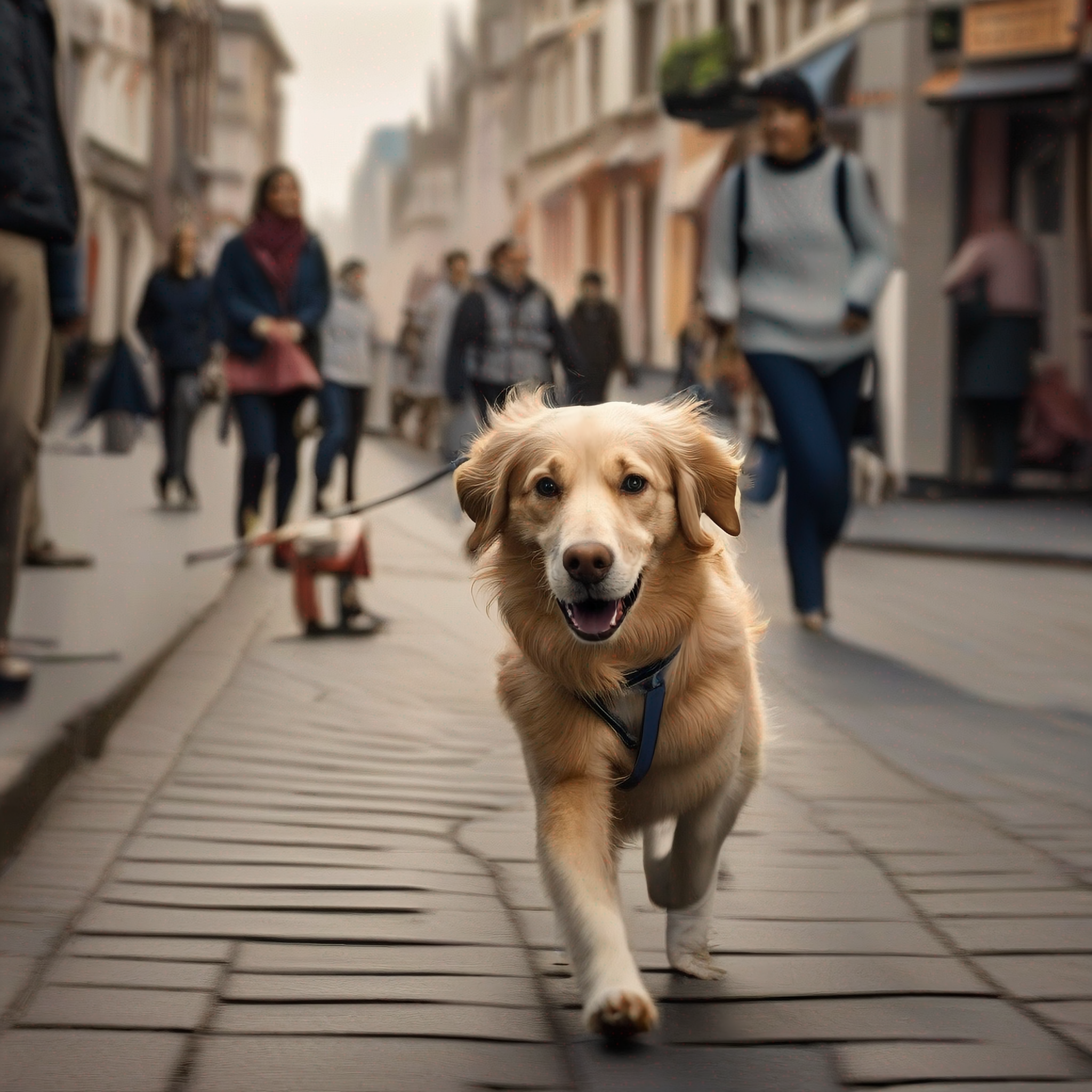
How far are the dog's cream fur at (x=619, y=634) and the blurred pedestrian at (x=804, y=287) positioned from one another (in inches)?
177

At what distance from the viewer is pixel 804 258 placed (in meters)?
8.27

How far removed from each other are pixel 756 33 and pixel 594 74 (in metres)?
17.3

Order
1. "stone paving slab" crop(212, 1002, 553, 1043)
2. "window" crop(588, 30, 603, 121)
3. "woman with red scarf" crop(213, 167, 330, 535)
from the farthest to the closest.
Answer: "window" crop(588, 30, 603, 121) < "woman with red scarf" crop(213, 167, 330, 535) < "stone paving slab" crop(212, 1002, 553, 1043)

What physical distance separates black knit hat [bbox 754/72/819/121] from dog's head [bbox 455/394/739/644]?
4.62 metres

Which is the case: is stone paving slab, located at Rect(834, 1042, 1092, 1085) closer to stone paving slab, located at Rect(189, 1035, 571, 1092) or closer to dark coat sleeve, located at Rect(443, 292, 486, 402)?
stone paving slab, located at Rect(189, 1035, 571, 1092)

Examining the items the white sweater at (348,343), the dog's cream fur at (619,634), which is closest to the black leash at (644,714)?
the dog's cream fur at (619,634)

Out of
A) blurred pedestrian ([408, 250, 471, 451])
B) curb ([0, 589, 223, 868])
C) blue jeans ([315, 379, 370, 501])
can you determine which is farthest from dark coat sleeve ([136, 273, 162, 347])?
curb ([0, 589, 223, 868])

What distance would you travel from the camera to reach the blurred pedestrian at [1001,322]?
16.9m

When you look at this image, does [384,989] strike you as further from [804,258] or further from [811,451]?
[804,258]

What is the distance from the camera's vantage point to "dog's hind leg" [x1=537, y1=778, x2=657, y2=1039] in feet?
10.1

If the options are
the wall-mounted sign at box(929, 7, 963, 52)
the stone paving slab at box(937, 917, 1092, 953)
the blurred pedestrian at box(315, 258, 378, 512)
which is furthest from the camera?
the wall-mounted sign at box(929, 7, 963, 52)

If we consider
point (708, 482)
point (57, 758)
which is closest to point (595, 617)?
point (708, 482)

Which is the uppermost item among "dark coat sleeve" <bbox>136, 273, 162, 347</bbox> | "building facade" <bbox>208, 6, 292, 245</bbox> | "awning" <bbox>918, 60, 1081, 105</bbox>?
"building facade" <bbox>208, 6, 292, 245</bbox>

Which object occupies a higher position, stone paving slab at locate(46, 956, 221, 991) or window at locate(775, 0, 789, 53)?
window at locate(775, 0, 789, 53)
